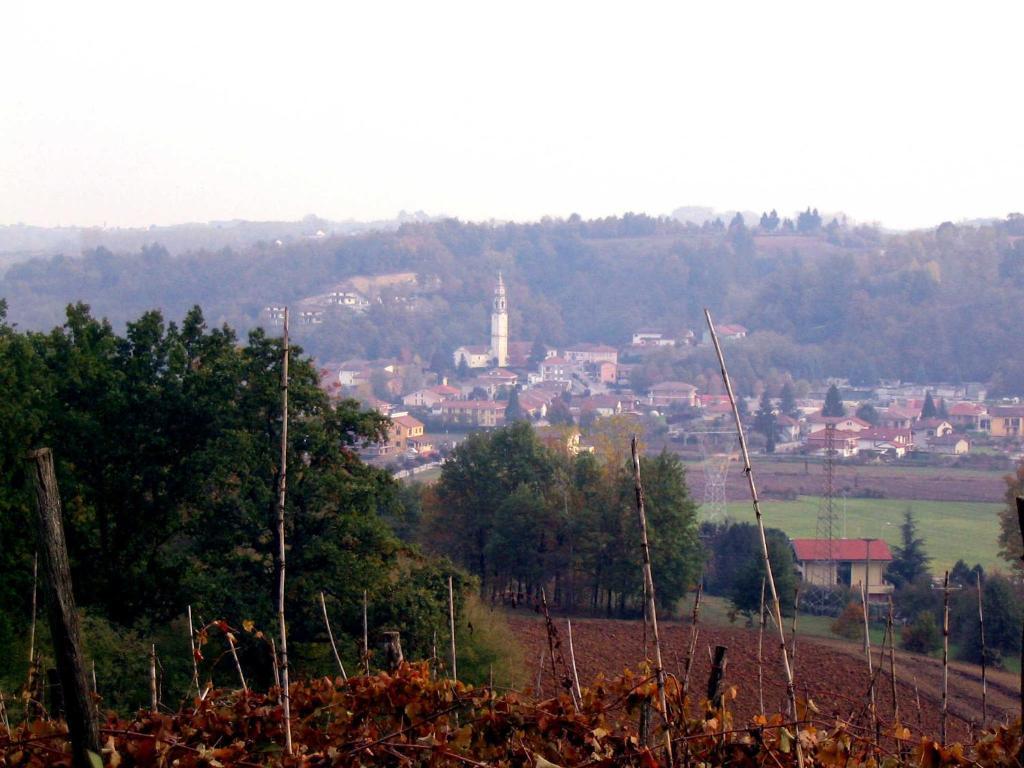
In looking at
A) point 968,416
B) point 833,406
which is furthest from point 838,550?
point 968,416

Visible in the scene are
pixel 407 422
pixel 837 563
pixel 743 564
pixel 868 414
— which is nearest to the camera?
pixel 837 563

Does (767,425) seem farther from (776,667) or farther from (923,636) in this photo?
(776,667)

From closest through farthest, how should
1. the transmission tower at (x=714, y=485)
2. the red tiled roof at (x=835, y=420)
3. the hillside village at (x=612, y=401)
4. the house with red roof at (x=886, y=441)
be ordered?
the transmission tower at (x=714, y=485) → the house with red roof at (x=886, y=441) → the hillside village at (x=612, y=401) → the red tiled roof at (x=835, y=420)

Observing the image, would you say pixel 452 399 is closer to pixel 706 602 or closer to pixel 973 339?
pixel 973 339

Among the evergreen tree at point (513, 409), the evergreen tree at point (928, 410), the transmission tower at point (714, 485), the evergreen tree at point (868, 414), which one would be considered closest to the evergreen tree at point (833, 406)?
the evergreen tree at point (868, 414)

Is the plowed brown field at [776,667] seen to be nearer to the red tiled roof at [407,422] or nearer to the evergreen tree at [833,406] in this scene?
the red tiled roof at [407,422]

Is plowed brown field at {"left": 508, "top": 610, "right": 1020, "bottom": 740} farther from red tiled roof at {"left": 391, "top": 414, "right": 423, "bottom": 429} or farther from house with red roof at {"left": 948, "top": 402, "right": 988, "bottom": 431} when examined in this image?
house with red roof at {"left": 948, "top": 402, "right": 988, "bottom": 431}

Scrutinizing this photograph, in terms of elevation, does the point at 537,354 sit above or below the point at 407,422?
above
